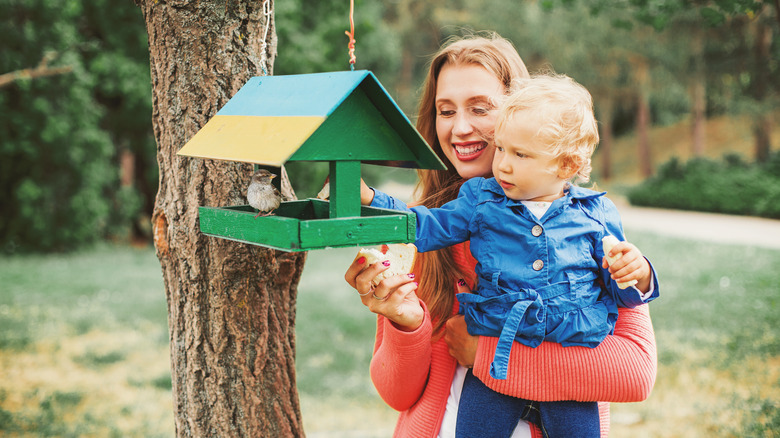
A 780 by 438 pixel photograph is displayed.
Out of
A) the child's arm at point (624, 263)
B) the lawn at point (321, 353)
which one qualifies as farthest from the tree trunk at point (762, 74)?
the child's arm at point (624, 263)

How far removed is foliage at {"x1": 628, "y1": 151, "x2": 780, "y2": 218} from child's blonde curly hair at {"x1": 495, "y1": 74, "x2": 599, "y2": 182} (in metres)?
17.2

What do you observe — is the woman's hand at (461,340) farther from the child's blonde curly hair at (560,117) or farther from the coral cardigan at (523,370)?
the child's blonde curly hair at (560,117)

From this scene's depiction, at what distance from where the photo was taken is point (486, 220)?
2.08 m

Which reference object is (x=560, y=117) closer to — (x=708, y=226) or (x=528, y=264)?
(x=528, y=264)

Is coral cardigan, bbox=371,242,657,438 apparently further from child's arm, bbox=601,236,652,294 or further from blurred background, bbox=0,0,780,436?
blurred background, bbox=0,0,780,436

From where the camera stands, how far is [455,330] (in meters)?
2.32

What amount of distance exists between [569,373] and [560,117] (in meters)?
0.81

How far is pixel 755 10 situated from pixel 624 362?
9.75 feet

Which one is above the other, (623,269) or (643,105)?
(643,105)

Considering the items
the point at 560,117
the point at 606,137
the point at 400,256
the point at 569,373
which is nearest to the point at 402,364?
the point at 400,256

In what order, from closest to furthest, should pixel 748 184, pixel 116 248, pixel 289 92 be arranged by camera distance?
1. pixel 289 92
2. pixel 116 248
3. pixel 748 184

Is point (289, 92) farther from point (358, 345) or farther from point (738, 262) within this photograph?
point (738, 262)

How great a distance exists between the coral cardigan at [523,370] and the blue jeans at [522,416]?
0.07 meters

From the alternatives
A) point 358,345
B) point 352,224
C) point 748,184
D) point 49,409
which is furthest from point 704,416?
point 748,184
